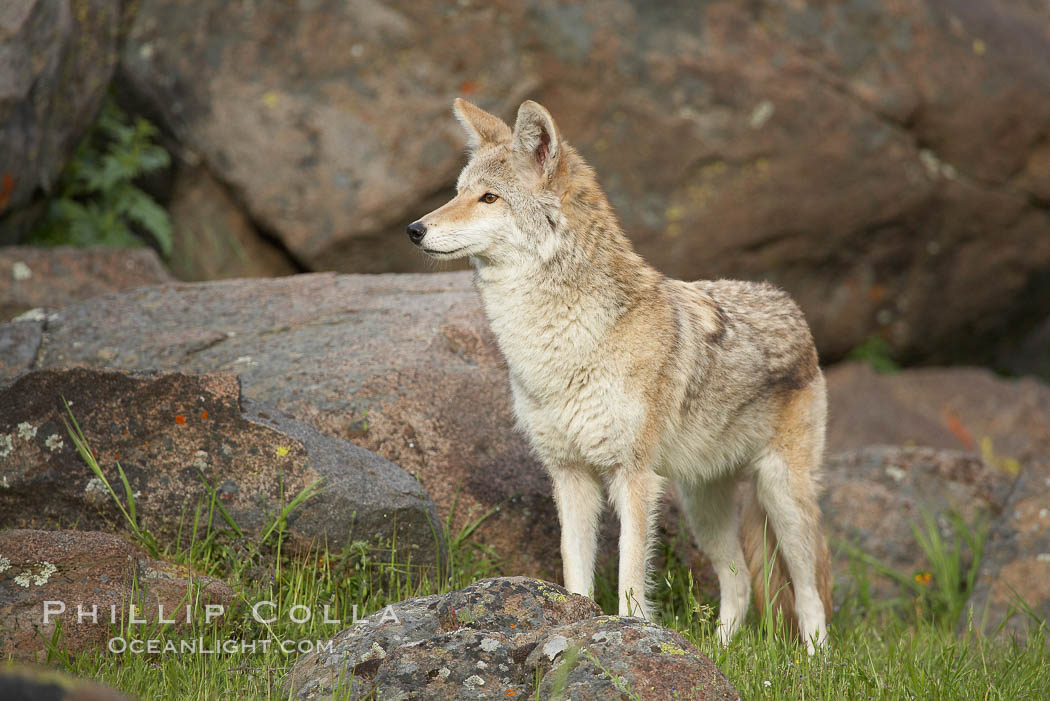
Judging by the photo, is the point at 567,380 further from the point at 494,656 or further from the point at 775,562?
the point at 775,562

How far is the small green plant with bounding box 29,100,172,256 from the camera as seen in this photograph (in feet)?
30.6

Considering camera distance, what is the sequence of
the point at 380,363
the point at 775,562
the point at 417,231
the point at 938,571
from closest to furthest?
the point at 417,231, the point at 775,562, the point at 380,363, the point at 938,571

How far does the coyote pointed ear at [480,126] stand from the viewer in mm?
5719

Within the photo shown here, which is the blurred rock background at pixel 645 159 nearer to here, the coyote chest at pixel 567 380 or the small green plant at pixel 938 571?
the small green plant at pixel 938 571

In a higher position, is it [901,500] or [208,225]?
[208,225]

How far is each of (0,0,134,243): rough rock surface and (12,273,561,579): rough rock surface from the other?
171 cm

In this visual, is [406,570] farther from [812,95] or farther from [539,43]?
[812,95]

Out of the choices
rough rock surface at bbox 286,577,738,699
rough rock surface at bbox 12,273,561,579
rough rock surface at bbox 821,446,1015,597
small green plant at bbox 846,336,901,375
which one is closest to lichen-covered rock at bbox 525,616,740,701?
rough rock surface at bbox 286,577,738,699

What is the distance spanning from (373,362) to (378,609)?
1.87 metres

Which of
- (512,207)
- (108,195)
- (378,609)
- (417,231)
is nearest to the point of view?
(378,609)

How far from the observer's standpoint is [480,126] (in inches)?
227

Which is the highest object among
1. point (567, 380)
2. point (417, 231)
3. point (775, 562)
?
point (417, 231)

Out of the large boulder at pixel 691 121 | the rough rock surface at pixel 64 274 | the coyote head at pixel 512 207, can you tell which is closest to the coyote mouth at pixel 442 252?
the coyote head at pixel 512 207

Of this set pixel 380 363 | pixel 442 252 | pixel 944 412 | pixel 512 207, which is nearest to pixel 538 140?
pixel 512 207
